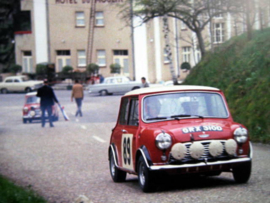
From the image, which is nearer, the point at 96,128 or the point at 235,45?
the point at 96,128

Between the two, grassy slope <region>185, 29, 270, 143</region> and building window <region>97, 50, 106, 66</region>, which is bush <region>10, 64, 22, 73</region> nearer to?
building window <region>97, 50, 106, 66</region>

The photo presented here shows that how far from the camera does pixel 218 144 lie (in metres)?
7.90

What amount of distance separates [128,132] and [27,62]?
186 ft

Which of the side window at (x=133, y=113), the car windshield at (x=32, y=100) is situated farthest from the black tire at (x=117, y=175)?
the car windshield at (x=32, y=100)

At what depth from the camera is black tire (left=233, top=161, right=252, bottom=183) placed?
321 inches

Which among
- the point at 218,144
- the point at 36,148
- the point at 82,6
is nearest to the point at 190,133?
the point at 218,144

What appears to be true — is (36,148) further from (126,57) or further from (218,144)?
(126,57)

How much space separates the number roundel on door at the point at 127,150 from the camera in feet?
29.2

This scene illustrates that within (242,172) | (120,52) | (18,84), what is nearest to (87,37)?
(120,52)

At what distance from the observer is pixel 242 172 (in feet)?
27.2

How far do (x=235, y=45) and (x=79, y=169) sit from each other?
49.6 feet

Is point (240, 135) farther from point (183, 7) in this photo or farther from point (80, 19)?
point (80, 19)

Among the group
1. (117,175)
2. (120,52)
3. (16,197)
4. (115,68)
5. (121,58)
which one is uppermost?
(120,52)

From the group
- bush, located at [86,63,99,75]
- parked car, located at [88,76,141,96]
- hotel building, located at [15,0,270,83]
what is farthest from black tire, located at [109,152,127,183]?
hotel building, located at [15,0,270,83]
